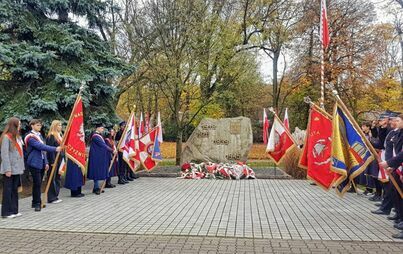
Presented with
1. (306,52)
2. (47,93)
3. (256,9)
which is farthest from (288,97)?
(47,93)

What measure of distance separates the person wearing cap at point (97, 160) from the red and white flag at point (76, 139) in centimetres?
132

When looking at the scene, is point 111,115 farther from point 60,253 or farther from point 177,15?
point 60,253

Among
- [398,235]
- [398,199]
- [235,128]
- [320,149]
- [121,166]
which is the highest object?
[235,128]

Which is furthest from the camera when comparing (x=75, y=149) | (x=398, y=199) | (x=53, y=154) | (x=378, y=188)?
(x=378, y=188)

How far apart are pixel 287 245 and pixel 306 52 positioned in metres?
22.2

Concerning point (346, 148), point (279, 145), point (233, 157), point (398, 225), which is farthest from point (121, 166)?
point (398, 225)

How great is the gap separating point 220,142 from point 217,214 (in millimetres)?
8107

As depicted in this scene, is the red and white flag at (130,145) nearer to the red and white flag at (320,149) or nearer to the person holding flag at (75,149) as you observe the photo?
the person holding flag at (75,149)

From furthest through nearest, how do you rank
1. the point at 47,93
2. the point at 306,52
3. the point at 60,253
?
the point at 306,52
the point at 47,93
the point at 60,253

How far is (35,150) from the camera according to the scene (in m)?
8.77

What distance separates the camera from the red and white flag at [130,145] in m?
13.0

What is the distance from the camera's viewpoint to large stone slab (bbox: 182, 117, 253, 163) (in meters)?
16.2

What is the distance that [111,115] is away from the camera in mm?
13859

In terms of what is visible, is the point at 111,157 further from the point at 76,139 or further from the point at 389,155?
the point at 389,155
